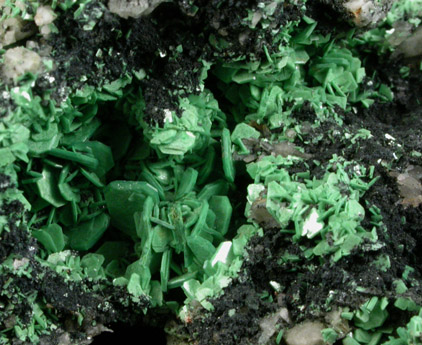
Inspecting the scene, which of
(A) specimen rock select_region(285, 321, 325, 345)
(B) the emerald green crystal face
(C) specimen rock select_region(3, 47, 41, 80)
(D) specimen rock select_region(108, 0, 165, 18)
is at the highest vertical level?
(D) specimen rock select_region(108, 0, 165, 18)

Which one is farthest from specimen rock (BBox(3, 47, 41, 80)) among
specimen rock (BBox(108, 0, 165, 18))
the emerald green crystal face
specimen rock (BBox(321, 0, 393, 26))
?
specimen rock (BBox(321, 0, 393, 26))

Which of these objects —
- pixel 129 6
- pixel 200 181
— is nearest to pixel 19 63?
pixel 129 6

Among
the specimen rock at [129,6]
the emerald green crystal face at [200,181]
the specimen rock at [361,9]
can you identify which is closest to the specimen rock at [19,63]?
the emerald green crystal face at [200,181]

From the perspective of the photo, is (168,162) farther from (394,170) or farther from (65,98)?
(394,170)

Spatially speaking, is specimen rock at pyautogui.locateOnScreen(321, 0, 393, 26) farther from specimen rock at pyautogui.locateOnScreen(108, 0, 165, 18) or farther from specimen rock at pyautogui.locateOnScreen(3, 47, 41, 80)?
specimen rock at pyautogui.locateOnScreen(3, 47, 41, 80)

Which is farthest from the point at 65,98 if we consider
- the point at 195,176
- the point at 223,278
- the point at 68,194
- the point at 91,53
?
the point at 223,278

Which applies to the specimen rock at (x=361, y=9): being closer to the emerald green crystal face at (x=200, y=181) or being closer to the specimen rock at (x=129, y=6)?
the emerald green crystal face at (x=200, y=181)

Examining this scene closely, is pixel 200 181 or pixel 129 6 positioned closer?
pixel 129 6

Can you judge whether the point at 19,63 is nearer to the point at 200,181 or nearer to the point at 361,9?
the point at 200,181
